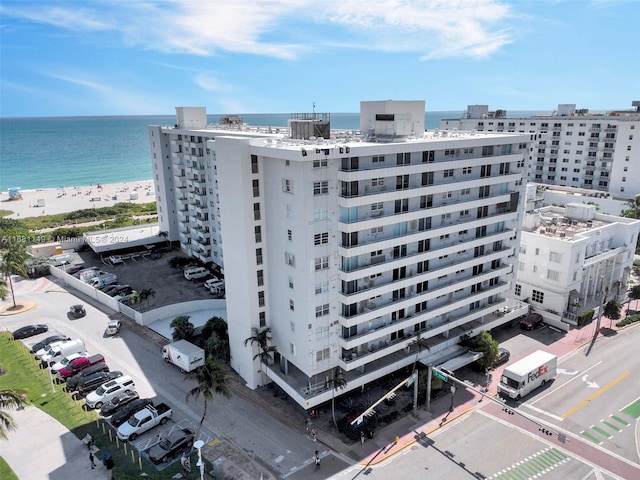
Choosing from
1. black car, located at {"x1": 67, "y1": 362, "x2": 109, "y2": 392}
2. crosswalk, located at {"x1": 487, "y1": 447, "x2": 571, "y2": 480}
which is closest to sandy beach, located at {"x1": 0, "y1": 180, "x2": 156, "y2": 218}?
black car, located at {"x1": 67, "y1": 362, "x2": 109, "y2": 392}

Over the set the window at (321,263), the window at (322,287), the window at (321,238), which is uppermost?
the window at (321,238)

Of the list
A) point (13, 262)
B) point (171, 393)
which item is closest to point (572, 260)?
point (171, 393)

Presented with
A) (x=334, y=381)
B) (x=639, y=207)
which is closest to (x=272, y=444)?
(x=334, y=381)

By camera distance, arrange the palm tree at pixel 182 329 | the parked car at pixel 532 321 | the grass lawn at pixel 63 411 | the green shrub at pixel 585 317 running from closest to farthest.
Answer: the grass lawn at pixel 63 411 < the palm tree at pixel 182 329 < the parked car at pixel 532 321 < the green shrub at pixel 585 317

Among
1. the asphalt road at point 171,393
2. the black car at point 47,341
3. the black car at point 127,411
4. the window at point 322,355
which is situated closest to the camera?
the asphalt road at point 171,393

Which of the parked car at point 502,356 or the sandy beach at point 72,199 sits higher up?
the sandy beach at point 72,199

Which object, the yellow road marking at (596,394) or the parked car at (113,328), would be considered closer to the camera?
the yellow road marking at (596,394)

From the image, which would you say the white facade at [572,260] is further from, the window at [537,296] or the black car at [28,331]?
the black car at [28,331]

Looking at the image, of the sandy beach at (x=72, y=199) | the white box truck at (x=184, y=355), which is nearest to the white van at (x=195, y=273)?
the white box truck at (x=184, y=355)

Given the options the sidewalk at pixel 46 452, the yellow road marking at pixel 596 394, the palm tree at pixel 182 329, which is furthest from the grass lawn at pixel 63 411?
the yellow road marking at pixel 596 394
